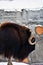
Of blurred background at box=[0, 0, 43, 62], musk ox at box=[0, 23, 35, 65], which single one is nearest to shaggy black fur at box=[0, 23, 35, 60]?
musk ox at box=[0, 23, 35, 65]

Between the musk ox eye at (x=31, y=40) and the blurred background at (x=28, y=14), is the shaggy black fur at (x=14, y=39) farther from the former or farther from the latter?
the blurred background at (x=28, y=14)

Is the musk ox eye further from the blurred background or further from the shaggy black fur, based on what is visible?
the blurred background

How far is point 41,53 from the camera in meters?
1.85

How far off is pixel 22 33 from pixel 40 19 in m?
0.83

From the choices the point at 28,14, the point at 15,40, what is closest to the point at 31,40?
the point at 15,40

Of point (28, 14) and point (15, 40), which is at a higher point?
point (28, 14)

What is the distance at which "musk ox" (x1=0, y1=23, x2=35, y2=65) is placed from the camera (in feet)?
3.70

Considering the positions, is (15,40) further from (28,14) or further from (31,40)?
(28,14)

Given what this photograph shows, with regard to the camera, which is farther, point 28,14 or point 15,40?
point 28,14

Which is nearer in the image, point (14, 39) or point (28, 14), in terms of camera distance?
point (14, 39)

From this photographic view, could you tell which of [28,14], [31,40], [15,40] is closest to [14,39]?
[15,40]

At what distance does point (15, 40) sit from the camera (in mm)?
1140

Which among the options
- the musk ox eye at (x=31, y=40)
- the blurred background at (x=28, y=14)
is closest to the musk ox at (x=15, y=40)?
the musk ox eye at (x=31, y=40)

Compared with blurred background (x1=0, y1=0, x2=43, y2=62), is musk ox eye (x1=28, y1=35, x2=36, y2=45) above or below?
below
